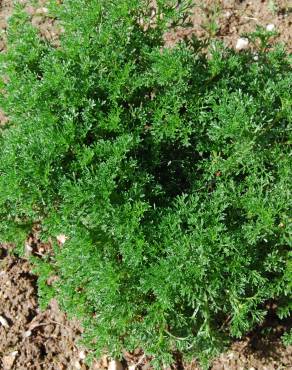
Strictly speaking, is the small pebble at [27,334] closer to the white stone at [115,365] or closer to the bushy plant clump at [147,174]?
the white stone at [115,365]

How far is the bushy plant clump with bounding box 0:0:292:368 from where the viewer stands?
10.9ft

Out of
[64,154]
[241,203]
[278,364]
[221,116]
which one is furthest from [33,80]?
[278,364]

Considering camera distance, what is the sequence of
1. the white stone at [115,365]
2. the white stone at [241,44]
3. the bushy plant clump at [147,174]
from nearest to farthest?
1. the bushy plant clump at [147,174]
2. the white stone at [115,365]
3. the white stone at [241,44]

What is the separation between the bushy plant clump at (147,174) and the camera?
10.9 feet

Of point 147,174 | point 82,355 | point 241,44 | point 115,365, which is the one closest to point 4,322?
point 82,355

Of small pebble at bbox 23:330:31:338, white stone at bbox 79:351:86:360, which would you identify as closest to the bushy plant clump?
white stone at bbox 79:351:86:360

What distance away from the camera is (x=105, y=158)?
3408 mm

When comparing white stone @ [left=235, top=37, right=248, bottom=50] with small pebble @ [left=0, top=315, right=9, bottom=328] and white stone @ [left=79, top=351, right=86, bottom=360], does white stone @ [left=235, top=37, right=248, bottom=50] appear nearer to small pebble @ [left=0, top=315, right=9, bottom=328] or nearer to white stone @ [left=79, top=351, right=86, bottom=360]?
white stone @ [left=79, top=351, right=86, bottom=360]

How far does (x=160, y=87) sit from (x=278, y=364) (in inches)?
92.4

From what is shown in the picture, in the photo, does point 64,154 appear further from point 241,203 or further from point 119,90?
point 241,203

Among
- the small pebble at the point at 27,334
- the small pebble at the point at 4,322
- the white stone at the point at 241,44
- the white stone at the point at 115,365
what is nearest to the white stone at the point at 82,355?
the white stone at the point at 115,365

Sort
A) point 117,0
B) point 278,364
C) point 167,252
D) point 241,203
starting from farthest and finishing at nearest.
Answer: point 278,364 → point 117,0 → point 241,203 → point 167,252

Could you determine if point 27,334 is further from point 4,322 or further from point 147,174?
point 147,174

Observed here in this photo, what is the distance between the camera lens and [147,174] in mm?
3428
